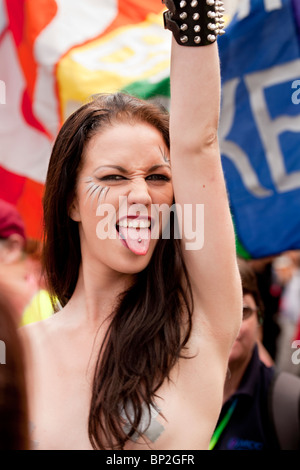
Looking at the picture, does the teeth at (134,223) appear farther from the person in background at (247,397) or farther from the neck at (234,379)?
the neck at (234,379)

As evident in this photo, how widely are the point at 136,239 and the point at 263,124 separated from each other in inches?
72.8

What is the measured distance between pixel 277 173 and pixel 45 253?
5.34 ft

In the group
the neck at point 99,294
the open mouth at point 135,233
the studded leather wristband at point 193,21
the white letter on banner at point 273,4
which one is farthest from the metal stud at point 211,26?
the white letter on banner at point 273,4

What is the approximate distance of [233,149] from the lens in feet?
11.8

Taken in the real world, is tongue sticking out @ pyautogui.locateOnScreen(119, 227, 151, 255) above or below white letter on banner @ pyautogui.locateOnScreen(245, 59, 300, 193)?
A: below

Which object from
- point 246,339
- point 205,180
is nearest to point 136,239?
point 205,180

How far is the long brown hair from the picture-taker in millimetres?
1756

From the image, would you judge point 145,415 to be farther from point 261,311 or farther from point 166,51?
point 166,51

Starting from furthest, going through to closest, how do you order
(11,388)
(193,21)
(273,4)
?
(273,4) → (193,21) → (11,388)

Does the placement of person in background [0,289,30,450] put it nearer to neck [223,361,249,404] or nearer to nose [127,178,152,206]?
nose [127,178,152,206]

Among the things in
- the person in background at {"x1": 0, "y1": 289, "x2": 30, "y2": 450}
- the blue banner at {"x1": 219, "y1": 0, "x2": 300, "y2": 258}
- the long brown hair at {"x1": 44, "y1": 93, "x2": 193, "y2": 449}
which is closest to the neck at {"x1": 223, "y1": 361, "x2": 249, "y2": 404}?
the blue banner at {"x1": 219, "y1": 0, "x2": 300, "y2": 258}

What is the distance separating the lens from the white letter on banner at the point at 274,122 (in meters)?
3.49

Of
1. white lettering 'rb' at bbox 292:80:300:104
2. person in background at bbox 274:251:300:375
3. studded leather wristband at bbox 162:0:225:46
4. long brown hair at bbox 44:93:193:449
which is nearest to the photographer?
studded leather wristband at bbox 162:0:225:46

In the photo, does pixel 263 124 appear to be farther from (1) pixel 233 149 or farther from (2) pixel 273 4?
(2) pixel 273 4
